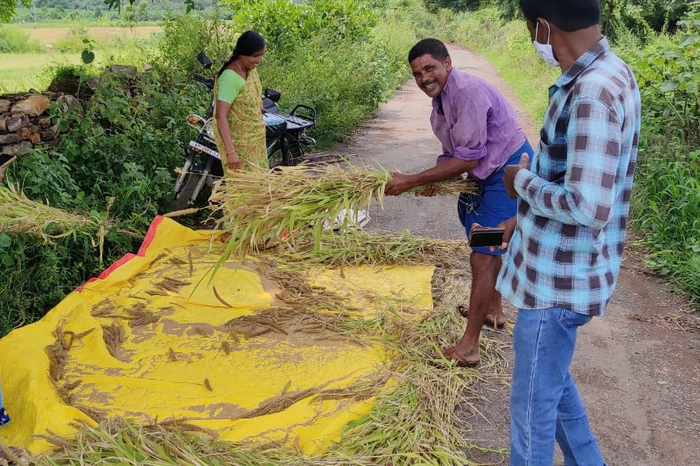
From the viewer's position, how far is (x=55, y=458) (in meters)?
2.62

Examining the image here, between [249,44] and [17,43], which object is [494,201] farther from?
[17,43]

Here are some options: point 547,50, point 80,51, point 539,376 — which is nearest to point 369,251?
point 539,376

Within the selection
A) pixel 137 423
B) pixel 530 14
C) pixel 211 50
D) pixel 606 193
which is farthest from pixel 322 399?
pixel 211 50

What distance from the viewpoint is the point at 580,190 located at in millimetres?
1838

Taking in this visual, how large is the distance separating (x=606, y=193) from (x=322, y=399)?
1840 millimetres

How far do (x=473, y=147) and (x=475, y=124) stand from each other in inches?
4.5

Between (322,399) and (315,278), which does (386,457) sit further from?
(315,278)

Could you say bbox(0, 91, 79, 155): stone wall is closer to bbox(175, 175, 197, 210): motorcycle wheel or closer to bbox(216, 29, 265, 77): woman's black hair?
bbox(175, 175, 197, 210): motorcycle wheel

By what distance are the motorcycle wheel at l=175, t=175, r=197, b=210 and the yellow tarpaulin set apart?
872 mm

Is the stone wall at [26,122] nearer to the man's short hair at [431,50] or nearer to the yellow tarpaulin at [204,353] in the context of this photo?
the yellow tarpaulin at [204,353]

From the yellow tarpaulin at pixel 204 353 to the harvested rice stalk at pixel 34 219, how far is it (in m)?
0.41

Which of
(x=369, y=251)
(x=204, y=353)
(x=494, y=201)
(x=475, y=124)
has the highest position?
(x=475, y=124)

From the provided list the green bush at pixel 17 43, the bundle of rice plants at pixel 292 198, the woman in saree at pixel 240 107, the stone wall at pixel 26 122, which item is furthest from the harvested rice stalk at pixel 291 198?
the green bush at pixel 17 43

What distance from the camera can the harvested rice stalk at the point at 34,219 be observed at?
394cm
